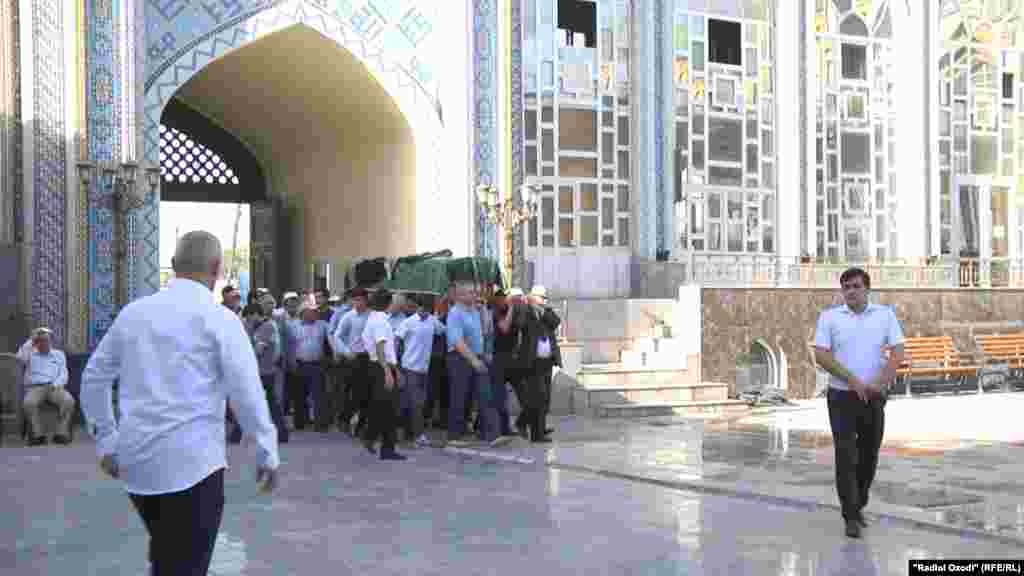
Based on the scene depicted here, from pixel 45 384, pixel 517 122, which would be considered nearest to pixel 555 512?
pixel 45 384

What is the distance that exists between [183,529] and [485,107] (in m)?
14.7

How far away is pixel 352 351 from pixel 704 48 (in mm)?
10134

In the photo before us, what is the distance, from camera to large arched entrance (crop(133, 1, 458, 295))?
685 inches

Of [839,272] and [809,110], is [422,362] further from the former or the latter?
[809,110]

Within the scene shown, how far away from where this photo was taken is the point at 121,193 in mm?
15773

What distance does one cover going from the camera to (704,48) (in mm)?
20812

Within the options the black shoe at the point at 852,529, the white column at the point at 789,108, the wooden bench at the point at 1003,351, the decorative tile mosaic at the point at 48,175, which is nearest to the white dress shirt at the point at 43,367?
the decorative tile mosaic at the point at 48,175

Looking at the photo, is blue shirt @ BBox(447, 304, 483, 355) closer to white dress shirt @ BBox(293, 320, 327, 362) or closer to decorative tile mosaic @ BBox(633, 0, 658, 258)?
white dress shirt @ BBox(293, 320, 327, 362)

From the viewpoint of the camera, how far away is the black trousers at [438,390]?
13992 mm

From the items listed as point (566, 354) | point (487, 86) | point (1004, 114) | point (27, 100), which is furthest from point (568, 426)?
point (1004, 114)

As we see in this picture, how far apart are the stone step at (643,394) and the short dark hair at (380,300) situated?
192 inches

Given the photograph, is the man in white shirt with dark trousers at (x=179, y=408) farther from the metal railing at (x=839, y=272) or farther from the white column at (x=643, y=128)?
the white column at (x=643, y=128)

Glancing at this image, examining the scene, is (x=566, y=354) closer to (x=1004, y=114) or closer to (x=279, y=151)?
(x=279, y=151)

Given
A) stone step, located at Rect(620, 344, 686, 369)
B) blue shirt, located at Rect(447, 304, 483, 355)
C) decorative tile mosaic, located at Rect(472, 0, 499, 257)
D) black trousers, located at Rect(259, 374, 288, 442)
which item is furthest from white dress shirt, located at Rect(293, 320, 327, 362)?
stone step, located at Rect(620, 344, 686, 369)
